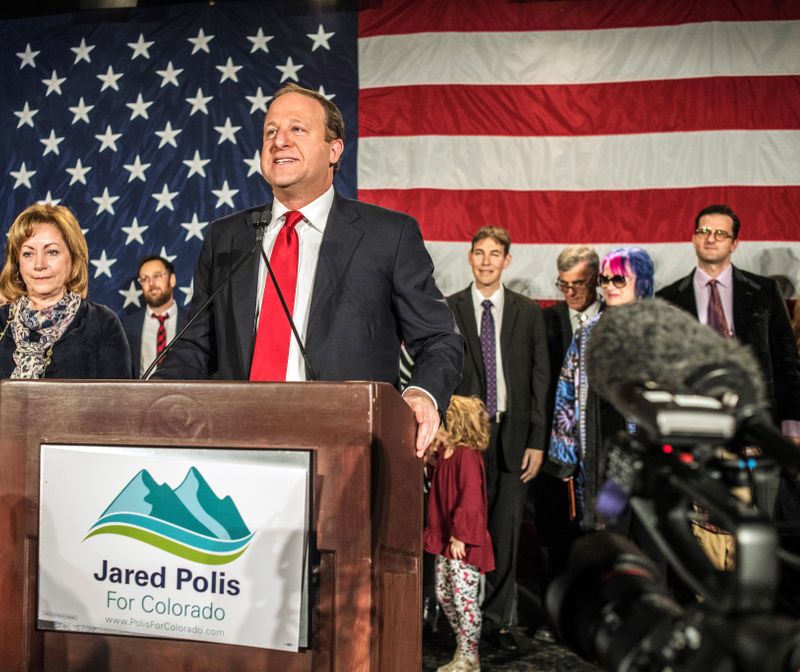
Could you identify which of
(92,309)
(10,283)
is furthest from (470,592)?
(10,283)

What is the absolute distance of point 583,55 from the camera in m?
5.12

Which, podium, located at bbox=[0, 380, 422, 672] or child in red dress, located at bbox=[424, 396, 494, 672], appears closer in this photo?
podium, located at bbox=[0, 380, 422, 672]

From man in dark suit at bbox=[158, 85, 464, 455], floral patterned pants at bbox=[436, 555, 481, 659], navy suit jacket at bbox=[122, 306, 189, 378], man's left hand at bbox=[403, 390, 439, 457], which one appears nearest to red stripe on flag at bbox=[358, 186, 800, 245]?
navy suit jacket at bbox=[122, 306, 189, 378]

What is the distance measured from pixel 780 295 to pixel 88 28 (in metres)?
4.54

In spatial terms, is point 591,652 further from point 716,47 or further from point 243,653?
point 716,47

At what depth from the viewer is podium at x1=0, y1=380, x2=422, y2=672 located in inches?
54.1

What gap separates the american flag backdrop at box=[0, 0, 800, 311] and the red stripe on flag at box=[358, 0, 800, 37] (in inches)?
0.4

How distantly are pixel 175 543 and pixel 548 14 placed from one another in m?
4.53

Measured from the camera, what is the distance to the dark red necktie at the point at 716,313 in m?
4.12

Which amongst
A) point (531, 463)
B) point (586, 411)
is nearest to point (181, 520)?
point (586, 411)

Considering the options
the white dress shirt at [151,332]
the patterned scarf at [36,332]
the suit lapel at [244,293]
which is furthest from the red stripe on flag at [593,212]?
the suit lapel at [244,293]

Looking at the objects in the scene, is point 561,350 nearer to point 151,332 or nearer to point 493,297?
point 493,297

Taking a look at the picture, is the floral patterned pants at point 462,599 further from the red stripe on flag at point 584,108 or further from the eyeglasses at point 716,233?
the red stripe on flag at point 584,108

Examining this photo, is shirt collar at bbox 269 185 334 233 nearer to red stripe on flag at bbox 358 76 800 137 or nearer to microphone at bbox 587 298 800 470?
microphone at bbox 587 298 800 470
